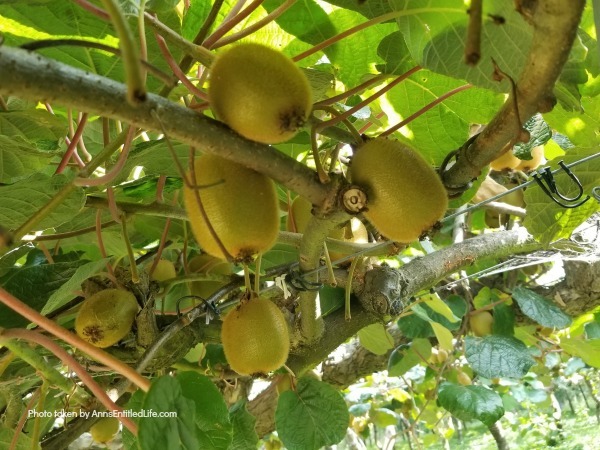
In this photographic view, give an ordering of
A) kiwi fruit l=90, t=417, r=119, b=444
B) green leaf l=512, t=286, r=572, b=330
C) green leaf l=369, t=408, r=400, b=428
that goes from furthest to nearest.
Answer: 1. green leaf l=369, t=408, r=400, b=428
2. green leaf l=512, t=286, r=572, b=330
3. kiwi fruit l=90, t=417, r=119, b=444

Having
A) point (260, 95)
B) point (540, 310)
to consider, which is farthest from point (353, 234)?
point (540, 310)

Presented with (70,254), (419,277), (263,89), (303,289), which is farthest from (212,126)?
(70,254)

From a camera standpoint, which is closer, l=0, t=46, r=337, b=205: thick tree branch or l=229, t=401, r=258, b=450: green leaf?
l=0, t=46, r=337, b=205: thick tree branch

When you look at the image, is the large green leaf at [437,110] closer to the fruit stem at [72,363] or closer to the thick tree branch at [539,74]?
the thick tree branch at [539,74]

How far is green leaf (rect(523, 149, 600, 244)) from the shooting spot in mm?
884

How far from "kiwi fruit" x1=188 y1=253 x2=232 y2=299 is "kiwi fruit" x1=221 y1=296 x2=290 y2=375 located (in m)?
0.34

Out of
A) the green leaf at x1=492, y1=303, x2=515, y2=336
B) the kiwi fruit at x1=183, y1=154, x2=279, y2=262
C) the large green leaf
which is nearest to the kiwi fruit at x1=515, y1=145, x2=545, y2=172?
the large green leaf

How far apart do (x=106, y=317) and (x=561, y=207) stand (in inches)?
29.2

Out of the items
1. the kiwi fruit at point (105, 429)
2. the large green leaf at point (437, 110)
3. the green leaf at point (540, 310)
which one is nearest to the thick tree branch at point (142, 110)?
the large green leaf at point (437, 110)

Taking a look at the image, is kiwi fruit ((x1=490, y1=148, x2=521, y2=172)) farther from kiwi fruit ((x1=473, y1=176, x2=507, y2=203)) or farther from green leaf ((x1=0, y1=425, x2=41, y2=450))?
green leaf ((x1=0, y1=425, x2=41, y2=450))

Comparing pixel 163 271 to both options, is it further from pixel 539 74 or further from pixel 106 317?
pixel 539 74

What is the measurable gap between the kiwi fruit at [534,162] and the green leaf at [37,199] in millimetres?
890

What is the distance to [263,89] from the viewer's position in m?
0.42

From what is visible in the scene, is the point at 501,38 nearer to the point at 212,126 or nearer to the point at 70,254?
the point at 212,126
